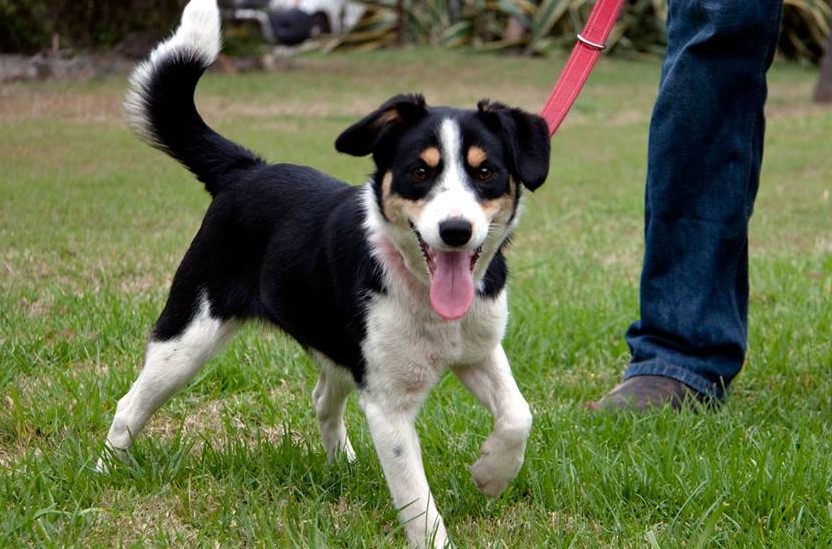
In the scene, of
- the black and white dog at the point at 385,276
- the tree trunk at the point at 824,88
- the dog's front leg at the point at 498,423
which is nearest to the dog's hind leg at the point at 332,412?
the black and white dog at the point at 385,276

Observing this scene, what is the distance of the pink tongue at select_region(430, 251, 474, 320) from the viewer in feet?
9.30

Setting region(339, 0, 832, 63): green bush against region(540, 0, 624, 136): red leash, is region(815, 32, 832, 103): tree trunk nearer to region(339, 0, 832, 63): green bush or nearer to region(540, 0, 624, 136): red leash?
region(339, 0, 832, 63): green bush

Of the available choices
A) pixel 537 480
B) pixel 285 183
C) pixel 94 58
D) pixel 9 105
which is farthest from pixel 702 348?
pixel 94 58

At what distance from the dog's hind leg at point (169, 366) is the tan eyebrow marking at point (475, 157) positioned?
0.93m

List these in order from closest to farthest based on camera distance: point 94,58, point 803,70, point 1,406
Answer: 1. point 1,406
2. point 94,58
3. point 803,70

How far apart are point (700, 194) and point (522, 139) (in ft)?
4.31

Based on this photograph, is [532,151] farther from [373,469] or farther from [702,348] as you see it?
[702,348]

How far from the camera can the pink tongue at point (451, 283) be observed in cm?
284

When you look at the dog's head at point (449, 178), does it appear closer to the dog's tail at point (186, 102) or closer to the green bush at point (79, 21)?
the dog's tail at point (186, 102)

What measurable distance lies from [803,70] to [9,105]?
15224 millimetres

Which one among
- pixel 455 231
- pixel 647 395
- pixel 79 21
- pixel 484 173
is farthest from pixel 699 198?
pixel 79 21

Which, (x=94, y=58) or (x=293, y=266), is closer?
(x=293, y=266)

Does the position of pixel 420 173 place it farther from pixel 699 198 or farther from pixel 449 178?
pixel 699 198

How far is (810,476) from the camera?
310cm
